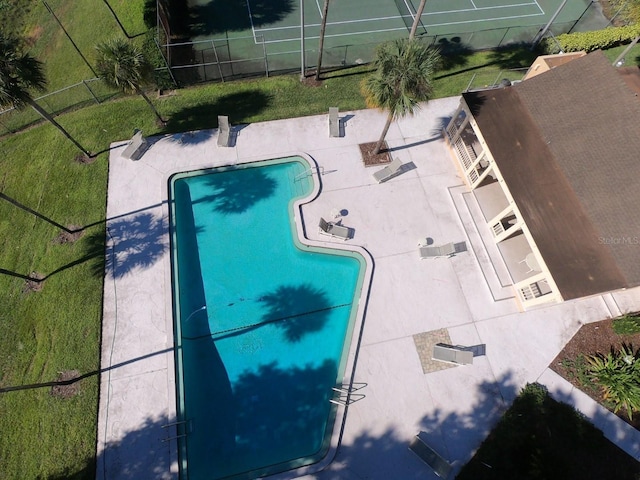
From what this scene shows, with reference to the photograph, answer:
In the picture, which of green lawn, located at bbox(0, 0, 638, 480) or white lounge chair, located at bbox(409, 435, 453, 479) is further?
green lawn, located at bbox(0, 0, 638, 480)

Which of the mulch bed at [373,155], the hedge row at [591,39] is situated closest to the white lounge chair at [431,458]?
the mulch bed at [373,155]

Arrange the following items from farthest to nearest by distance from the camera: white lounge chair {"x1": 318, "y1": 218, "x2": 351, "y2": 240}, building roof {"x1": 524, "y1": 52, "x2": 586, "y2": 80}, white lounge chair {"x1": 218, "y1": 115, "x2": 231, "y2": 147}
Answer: white lounge chair {"x1": 218, "y1": 115, "x2": 231, "y2": 147} → building roof {"x1": 524, "y1": 52, "x2": 586, "y2": 80} → white lounge chair {"x1": 318, "y1": 218, "x2": 351, "y2": 240}

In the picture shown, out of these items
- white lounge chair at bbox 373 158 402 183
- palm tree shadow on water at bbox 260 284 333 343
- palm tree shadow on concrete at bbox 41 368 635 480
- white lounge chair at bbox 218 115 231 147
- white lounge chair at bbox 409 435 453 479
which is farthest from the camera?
white lounge chair at bbox 218 115 231 147

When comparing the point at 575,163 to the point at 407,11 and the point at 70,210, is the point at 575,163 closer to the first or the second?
the point at 407,11

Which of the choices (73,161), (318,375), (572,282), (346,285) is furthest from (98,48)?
(572,282)

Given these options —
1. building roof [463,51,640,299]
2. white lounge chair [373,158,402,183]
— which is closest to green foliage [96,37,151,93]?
white lounge chair [373,158,402,183]

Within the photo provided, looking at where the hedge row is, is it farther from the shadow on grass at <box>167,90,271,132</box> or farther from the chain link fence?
the chain link fence

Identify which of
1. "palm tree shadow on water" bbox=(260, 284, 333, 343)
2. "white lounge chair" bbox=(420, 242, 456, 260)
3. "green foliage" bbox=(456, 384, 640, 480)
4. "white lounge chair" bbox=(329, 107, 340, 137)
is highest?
"white lounge chair" bbox=(329, 107, 340, 137)
